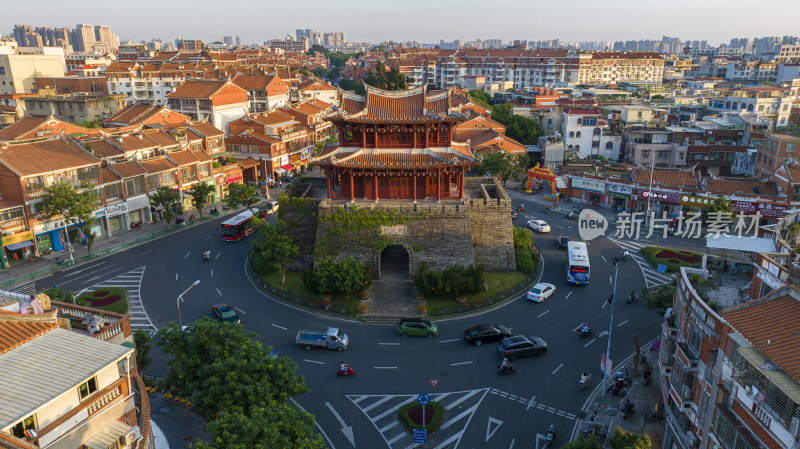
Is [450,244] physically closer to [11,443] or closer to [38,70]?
[11,443]

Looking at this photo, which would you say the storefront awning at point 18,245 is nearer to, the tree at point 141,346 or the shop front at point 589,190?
the tree at point 141,346

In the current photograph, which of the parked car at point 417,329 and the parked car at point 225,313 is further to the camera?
the parked car at point 225,313

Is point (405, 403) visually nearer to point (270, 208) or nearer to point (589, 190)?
point (270, 208)

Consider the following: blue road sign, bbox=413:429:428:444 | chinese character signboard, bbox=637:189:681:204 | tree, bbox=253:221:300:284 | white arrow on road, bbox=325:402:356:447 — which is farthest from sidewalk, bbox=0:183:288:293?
chinese character signboard, bbox=637:189:681:204

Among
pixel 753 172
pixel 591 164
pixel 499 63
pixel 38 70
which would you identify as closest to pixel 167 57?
pixel 38 70

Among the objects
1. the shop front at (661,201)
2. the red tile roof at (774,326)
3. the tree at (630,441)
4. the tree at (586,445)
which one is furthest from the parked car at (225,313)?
the shop front at (661,201)

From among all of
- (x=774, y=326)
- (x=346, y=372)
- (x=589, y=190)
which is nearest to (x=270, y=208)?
(x=346, y=372)
